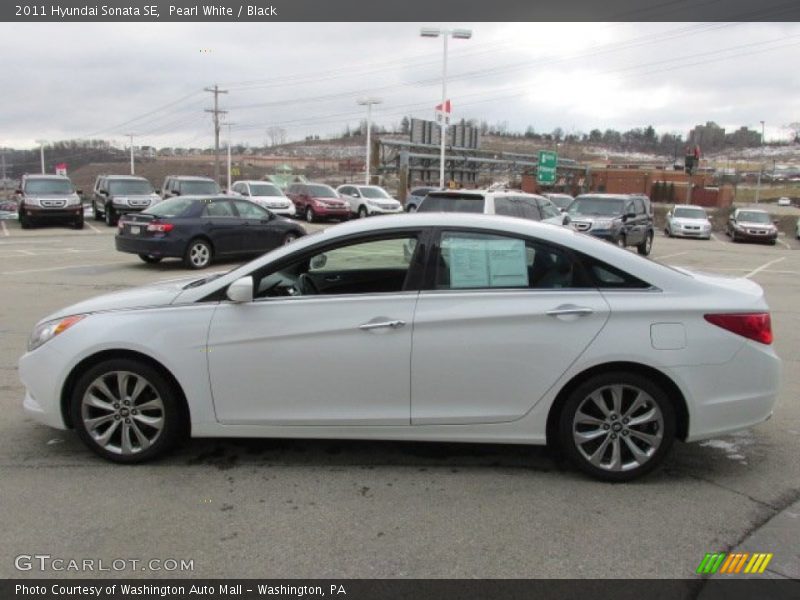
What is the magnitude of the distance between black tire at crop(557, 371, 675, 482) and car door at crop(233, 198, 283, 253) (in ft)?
39.1

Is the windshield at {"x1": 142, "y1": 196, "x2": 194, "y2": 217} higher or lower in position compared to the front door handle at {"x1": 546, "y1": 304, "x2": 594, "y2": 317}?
higher

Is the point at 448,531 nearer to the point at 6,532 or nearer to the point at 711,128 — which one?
the point at 6,532

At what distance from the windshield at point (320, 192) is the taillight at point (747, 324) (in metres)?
28.4

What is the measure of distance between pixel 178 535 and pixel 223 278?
1.54 meters

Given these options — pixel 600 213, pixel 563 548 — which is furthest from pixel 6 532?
pixel 600 213

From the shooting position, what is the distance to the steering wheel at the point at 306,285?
446cm

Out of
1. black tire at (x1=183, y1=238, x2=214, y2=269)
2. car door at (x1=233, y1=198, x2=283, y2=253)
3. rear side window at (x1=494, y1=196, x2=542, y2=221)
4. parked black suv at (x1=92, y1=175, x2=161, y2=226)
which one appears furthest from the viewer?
parked black suv at (x1=92, y1=175, x2=161, y2=226)

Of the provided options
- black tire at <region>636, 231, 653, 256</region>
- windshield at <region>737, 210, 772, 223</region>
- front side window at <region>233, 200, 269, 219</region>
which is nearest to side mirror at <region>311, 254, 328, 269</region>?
front side window at <region>233, 200, 269, 219</region>

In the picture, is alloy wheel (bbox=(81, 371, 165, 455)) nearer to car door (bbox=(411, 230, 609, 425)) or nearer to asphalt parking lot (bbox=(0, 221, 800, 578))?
asphalt parking lot (bbox=(0, 221, 800, 578))

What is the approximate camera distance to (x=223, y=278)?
→ 165 inches

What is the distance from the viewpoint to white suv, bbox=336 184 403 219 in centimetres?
3256

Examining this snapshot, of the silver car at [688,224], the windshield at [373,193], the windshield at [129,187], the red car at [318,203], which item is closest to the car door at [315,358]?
the windshield at [129,187]

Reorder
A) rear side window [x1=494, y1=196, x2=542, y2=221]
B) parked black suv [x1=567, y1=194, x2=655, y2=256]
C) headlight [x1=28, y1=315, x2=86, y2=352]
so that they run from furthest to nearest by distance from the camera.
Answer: parked black suv [x1=567, y1=194, x2=655, y2=256]
rear side window [x1=494, y1=196, x2=542, y2=221]
headlight [x1=28, y1=315, x2=86, y2=352]
